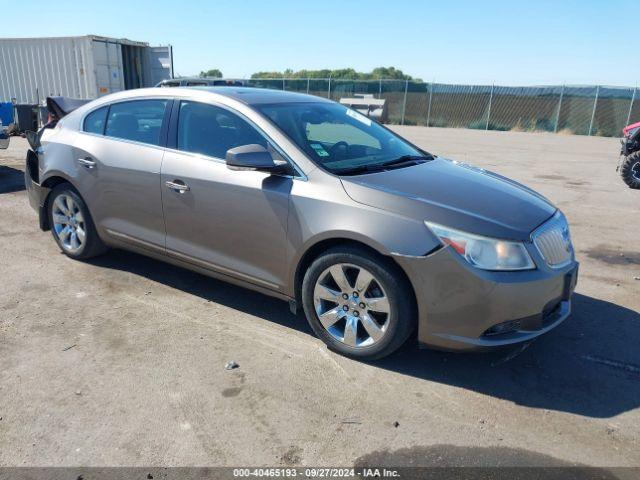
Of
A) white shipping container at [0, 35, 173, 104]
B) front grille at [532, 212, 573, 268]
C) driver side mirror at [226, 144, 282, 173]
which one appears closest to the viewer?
front grille at [532, 212, 573, 268]

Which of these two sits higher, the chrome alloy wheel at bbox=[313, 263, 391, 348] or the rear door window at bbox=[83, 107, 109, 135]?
the rear door window at bbox=[83, 107, 109, 135]

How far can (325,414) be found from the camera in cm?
295

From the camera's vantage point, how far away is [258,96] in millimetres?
4215

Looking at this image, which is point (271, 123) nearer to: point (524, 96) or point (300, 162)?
point (300, 162)

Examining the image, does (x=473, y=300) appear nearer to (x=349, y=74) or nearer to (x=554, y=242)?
(x=554, y=242)

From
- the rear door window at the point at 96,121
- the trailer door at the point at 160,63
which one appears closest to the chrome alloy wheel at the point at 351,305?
the rear door window at the point at 96,121

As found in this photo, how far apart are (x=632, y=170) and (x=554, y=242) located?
808cm

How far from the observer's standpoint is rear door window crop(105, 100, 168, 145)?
14.2ft

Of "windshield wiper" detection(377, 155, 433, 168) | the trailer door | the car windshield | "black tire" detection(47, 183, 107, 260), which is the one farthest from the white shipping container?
"windshield wiper" detection(377, 155, 433, 168)

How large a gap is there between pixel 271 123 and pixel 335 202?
34.0 inches

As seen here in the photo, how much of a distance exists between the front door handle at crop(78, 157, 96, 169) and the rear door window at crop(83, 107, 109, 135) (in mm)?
273

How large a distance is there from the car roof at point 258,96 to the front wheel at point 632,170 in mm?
7884

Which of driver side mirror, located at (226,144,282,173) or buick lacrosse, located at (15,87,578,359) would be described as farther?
driver side mirror, located at (226,144,282,173)
